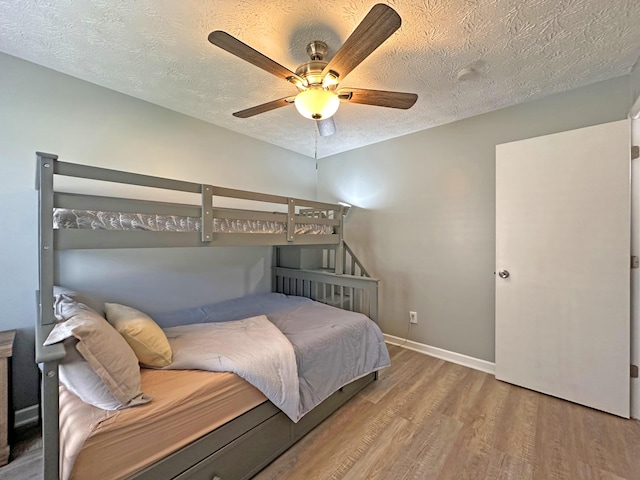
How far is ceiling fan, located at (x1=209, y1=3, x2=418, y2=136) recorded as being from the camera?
112 cm

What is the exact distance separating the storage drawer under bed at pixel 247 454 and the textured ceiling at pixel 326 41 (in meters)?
2.25

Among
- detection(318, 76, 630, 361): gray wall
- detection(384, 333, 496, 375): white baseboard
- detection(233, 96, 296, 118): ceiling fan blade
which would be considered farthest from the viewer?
detection(384, 333, 496, 375): white baseboard

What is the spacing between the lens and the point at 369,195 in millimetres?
3463

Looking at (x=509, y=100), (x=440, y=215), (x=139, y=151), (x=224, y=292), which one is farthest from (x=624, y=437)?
(x=139, y=151)

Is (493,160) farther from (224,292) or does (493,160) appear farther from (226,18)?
(224,292)

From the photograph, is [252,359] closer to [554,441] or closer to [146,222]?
[146,222]

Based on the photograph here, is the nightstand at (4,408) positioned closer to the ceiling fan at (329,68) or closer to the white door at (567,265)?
the ceiling fan at (329,68)

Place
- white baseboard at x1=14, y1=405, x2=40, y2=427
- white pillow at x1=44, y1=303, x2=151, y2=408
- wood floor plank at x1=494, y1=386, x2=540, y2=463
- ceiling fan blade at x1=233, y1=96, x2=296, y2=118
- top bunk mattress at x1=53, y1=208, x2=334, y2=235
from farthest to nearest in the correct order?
white baseboard at x1=14, y1=405, x2=40, y2=427 < ceiling fan blade at x1=233, y1=96, x2=296, y2=118 < wood floor plank at x1=494, y1=386, x2=540, y2=463 < top bunk mattress at x1=53, y1=208, x2=334, y2=235 < white pillow at x1=44, y1=303, x2=151, y2=408

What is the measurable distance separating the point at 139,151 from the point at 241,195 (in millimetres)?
1237

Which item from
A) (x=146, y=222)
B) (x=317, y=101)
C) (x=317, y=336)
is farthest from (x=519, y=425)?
(x=146, y=222)

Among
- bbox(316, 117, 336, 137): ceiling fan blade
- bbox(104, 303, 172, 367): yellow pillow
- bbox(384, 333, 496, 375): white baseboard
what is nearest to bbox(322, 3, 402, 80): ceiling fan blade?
bbox(316, 117, 336, 137): ceiling fan blade

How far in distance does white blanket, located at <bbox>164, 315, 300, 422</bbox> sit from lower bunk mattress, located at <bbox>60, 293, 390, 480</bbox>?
2.0 inches

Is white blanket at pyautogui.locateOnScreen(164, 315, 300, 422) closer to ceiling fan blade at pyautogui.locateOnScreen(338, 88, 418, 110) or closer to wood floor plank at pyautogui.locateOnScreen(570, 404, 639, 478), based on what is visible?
ceiling fan blade at pyautogui.locateOnScreen(338, 88, 418, 110)

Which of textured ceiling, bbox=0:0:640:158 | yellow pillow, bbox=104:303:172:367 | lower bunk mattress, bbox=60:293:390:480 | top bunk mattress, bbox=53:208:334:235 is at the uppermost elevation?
textured ceiling, bbox=0:0:640:158
